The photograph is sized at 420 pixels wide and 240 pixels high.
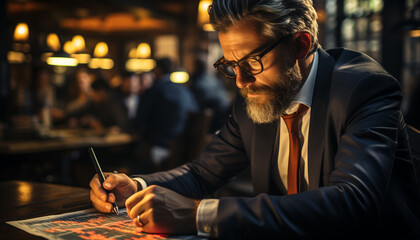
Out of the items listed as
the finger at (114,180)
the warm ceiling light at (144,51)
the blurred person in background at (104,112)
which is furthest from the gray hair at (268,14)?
the warm ceiling light at (144,51)

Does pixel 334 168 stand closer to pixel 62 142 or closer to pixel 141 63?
pixel 62 142

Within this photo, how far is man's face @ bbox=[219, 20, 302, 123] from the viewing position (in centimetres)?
136

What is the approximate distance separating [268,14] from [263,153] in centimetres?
51

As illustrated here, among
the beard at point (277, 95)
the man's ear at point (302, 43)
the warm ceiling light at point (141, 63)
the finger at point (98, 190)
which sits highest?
the warm ceiling light at point (141, 63)

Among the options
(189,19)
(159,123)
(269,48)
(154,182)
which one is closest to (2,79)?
(159,123)

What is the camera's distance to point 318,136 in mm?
1378

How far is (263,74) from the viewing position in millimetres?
1414

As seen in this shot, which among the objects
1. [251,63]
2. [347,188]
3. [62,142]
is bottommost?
[62,142]

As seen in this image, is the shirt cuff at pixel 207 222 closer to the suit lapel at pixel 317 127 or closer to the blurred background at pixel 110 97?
the suit lapel at pixel 317 127

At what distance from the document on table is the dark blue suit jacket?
0.23 m

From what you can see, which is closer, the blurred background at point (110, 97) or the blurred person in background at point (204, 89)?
the blurred background at point (110, 97)

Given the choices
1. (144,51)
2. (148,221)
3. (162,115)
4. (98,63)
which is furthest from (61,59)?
(148,221)

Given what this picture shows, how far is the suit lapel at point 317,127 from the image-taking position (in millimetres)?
1368

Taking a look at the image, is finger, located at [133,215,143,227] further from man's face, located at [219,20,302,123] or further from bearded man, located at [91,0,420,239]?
man's face, located at [219,20,302,123]
